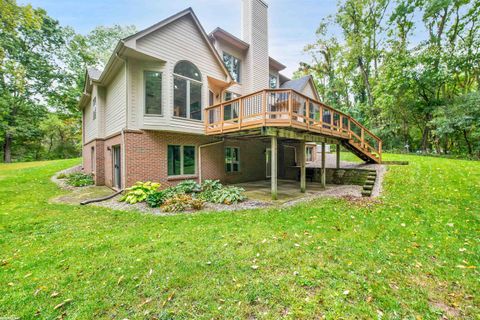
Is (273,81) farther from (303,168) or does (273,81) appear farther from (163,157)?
(163,157)

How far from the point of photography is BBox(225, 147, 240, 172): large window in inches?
474

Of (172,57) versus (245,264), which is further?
(172,57)

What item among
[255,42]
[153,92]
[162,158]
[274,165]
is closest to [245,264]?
[274,165]

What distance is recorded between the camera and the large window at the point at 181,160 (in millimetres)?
9524

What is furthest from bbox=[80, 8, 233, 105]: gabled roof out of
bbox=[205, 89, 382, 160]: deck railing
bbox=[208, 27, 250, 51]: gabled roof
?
bbox=[205, 89, 382, 160]: deck railing

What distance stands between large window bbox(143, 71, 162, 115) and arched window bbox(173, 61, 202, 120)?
645 mm

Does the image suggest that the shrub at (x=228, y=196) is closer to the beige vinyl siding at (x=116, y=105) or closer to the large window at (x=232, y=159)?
the large window at (x=232, y=159)

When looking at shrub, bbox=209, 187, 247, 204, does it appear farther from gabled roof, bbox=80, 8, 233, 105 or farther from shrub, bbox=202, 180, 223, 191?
gabled roof, bbox=80, 8, 233, 105

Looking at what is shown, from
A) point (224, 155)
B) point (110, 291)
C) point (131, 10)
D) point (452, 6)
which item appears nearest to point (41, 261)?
point (110, 291)

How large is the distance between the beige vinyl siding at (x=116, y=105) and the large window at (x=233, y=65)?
6455 millimetres

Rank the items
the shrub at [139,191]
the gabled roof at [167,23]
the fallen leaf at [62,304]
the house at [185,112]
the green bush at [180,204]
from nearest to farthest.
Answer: the fallen leaf at [62,304]
the green bush at [180,204]
the shrub at [139,191]
the gabled roof at [167,23]
the house at [185,112]

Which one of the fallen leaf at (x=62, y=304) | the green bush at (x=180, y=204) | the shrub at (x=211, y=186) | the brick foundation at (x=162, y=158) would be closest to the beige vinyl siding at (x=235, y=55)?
the brick foundation at (x=162, y=158)

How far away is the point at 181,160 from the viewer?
984 centimetres

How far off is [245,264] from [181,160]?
7328 mm
